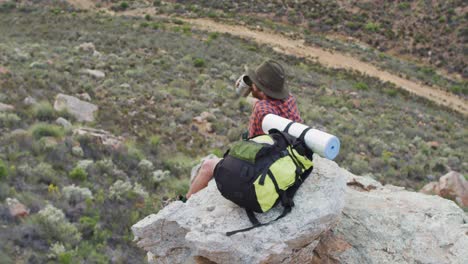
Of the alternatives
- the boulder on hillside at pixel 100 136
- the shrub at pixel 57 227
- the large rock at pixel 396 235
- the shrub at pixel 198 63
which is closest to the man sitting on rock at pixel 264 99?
the large rock at pixel 396 235

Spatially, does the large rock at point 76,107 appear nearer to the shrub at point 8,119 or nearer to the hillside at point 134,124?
the hillside at point 134,124

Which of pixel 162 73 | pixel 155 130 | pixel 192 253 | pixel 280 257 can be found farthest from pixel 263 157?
pixel 162 73

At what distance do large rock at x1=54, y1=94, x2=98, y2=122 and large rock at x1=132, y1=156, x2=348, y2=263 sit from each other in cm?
702

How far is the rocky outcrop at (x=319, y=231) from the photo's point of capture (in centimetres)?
386

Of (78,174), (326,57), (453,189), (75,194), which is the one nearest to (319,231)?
(75,194)

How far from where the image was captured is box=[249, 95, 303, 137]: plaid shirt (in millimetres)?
4984

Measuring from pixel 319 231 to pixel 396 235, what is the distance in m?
1.22

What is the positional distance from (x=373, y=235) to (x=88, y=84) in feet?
36.1

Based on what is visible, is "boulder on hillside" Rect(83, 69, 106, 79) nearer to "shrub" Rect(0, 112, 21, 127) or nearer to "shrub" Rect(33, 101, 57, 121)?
"shrub" Rect(33, 101, 57, 121)

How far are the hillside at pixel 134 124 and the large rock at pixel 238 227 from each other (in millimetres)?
1866

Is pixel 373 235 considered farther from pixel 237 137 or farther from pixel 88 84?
pixel 88 84

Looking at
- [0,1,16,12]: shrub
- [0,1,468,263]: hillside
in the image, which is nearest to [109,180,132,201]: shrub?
[0,1,468,263]: hillside

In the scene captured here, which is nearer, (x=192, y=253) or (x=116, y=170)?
(x=192, y=253)

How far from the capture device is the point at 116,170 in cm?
824
